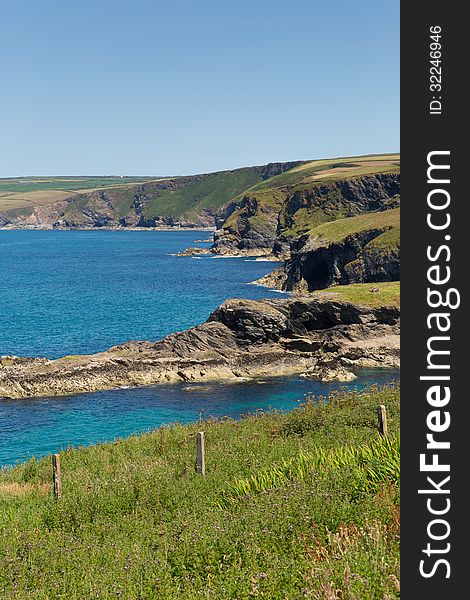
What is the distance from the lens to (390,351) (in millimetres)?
56719

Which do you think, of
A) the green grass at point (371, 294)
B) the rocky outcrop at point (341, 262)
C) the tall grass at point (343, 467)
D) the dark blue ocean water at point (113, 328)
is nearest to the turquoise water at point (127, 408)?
the dark blue ocean water at point (113, 328)

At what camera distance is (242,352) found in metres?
58.5

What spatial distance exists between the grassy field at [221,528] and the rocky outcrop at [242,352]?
3378cm

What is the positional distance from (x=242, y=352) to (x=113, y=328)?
78.0 feet

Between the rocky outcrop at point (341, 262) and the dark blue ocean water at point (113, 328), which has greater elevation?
the rocky outcrop at point (341, 262)

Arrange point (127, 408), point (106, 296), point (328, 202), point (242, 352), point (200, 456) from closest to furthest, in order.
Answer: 1. point (200, 456)
2. point (127, 408)
3. point (242, 352)
4. point (106, 296)
5. point (328, 202)

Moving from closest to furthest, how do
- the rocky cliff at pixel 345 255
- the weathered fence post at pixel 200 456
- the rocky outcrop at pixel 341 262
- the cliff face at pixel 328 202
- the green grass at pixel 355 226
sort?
the weathered fence post at pixel 200 456 < the rocky outcrop at pixel 341 262 < the rocky cliff at pixel 345 255 < the green grass at pixel 355 226 < the cliff face at pixel 328 202

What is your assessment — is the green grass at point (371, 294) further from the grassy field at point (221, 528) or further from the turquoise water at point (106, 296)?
the grassy field at point (221, 528)

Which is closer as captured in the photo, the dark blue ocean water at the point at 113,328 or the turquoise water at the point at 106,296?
the dark blue ocean water at the point at 113,328

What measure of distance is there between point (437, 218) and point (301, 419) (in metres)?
16.4

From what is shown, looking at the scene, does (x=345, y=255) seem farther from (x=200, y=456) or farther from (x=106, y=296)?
(x=200, y=456)

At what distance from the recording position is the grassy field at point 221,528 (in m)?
7.75

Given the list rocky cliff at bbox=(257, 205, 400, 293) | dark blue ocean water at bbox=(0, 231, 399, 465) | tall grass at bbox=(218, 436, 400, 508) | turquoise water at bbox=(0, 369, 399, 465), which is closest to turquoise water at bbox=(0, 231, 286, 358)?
dark blue ocean water at bbox=(0, 231, 399, 465)

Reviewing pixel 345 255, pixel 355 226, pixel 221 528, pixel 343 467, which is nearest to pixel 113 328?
pixel 345 255
